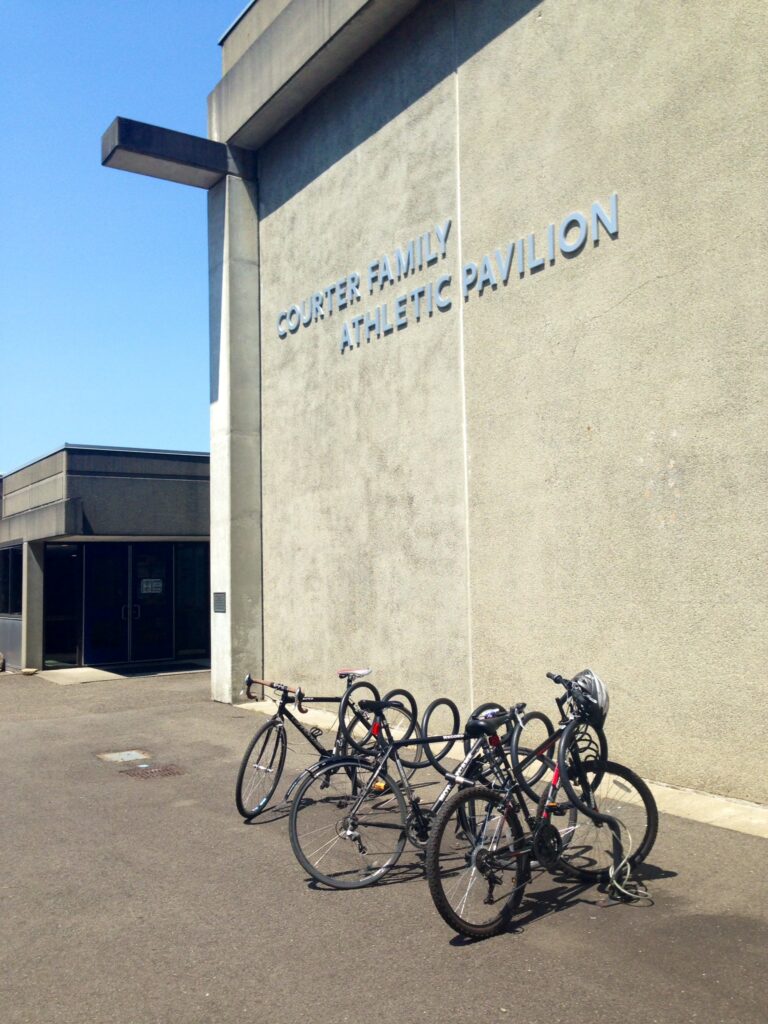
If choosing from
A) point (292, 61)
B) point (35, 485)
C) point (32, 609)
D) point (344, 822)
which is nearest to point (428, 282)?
point (292, 61)

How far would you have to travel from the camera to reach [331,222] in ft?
42.8

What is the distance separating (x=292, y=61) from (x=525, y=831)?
36.8ft

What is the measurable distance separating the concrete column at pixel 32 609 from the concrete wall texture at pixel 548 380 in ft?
25.9

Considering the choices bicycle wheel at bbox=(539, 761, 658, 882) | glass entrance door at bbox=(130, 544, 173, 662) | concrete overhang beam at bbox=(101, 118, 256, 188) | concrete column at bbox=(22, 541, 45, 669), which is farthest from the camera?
glass entrance door at bbox=(130, 544, 173, 662)

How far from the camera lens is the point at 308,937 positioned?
4926 mm

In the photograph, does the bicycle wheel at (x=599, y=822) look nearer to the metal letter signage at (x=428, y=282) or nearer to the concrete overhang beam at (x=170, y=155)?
the metal letter signage at (x=428, y=282)

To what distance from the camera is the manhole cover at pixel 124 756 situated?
10.0 metres

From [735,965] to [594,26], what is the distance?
797cm

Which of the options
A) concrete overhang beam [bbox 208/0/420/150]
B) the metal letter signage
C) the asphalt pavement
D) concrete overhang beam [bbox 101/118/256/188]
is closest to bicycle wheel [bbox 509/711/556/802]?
the asphalt pavement

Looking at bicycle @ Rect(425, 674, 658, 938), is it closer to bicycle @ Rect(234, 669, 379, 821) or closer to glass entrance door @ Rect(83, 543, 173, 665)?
bicycle @ Rect(234, 669, 379, 821)

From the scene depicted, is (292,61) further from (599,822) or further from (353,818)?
A: (599,822)

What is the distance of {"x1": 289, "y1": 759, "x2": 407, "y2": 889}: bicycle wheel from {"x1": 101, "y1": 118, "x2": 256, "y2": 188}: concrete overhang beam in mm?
11243

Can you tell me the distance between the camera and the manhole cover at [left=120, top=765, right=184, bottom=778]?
917 centimetres

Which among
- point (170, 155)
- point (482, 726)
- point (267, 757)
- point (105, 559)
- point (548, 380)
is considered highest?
point (170, 155)
